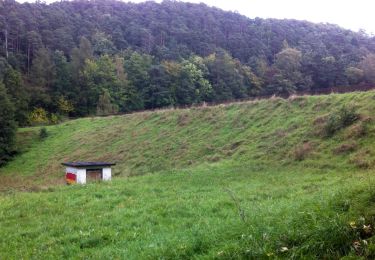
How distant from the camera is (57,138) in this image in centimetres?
4884

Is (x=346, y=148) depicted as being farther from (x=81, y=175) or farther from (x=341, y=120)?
(x=81, y=175)

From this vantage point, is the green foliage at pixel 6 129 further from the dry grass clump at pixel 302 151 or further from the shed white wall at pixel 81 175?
the dry grass clump at pixel 302 151

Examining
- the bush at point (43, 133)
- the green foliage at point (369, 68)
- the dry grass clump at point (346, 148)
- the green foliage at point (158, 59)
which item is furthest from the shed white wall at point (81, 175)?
the green foliage at point (369, 68)

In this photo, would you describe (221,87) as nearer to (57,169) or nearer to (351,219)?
(57,169)

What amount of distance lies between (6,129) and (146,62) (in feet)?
133

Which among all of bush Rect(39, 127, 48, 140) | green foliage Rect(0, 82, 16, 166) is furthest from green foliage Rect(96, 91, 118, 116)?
green foliage Rect(0, 82, 16, 166)

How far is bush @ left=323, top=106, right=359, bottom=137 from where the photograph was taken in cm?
2248

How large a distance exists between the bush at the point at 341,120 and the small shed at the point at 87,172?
42.7ft

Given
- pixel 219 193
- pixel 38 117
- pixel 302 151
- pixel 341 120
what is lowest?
pixel 38 117

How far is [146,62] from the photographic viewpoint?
8312cm

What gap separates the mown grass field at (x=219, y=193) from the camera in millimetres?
6367

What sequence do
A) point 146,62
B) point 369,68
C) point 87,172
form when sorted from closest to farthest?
point 87,172
point 369,68
point 146,62

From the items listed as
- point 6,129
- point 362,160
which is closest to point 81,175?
point 362,160

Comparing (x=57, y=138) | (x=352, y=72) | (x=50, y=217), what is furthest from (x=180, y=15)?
(x=50, y=217)
